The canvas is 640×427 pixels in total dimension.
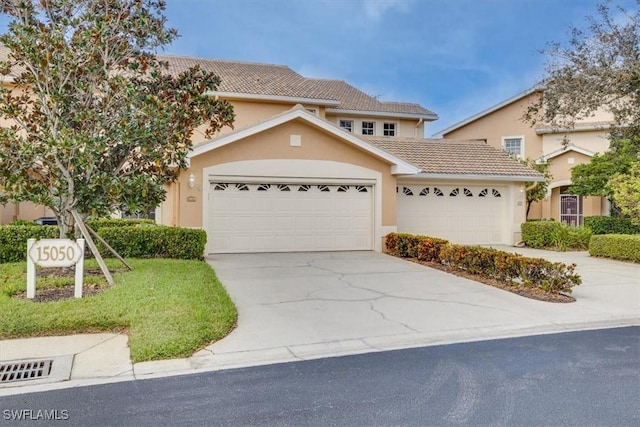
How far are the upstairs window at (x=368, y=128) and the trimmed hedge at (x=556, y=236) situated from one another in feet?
33.4

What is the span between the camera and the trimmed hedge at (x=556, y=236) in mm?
16594

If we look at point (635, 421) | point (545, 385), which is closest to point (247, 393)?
point (545, 385)

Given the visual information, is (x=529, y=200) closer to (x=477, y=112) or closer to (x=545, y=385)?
(x=477, y=112)

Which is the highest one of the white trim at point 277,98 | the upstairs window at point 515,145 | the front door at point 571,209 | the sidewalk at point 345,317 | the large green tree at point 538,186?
the white trim at point 277,98

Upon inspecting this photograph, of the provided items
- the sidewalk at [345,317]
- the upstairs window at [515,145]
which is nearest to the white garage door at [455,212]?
the sidewalk at [345,317]

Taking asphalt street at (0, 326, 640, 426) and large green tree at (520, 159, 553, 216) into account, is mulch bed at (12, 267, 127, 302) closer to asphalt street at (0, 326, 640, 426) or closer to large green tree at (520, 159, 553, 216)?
asphalt street at (0, 326, 640, 426)

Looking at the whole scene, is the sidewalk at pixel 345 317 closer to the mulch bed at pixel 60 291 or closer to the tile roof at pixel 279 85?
the mulch bed at pixel 60 291

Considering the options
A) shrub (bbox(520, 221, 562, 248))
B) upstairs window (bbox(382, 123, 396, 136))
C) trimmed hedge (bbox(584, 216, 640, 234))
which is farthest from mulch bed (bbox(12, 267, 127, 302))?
upstairs window (bbox(382, 123, 396, 136))

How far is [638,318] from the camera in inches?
284

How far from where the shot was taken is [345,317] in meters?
7.04

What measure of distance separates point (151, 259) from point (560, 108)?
1214 cm

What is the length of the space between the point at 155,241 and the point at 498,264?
8137 millimetres

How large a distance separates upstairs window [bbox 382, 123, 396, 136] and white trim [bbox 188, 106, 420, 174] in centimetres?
1034

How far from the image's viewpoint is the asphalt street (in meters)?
3.84
